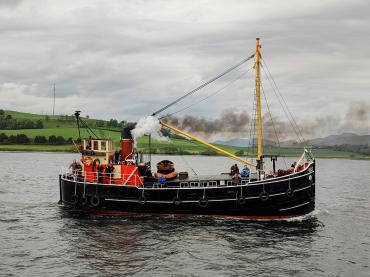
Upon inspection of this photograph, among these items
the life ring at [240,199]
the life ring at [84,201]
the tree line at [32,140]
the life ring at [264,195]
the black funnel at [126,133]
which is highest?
the tree line at [32,140]

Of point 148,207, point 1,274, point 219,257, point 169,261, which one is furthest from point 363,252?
point 1,274

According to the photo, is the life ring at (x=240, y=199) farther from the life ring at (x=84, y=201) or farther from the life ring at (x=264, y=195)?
the life ring at (x=84, y=201)

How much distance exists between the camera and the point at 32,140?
17738 cm

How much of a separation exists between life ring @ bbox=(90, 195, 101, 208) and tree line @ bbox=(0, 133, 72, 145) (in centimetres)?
14044

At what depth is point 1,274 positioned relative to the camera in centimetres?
2458

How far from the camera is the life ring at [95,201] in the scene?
1549 inches

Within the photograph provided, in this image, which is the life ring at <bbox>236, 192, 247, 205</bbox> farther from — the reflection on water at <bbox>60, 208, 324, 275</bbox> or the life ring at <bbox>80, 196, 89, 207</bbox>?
the life ring at <bbox>80, 196, 89, 207</bbox>

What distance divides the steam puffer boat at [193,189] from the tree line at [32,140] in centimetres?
13980

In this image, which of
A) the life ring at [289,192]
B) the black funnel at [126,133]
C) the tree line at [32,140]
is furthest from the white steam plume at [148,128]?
the tree line at [32,140]

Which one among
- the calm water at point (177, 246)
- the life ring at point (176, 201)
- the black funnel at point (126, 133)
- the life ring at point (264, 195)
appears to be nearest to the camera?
the calm water at point (177, 246)

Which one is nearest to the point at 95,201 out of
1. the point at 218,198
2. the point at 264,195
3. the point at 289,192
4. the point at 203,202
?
the point at 203,202

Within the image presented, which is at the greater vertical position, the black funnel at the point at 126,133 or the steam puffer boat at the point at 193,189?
the black funnel at the point at 126,133

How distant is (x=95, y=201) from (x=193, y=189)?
8.64 meters

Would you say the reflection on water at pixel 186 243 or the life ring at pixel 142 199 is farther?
the life ring at pixel 142 199
